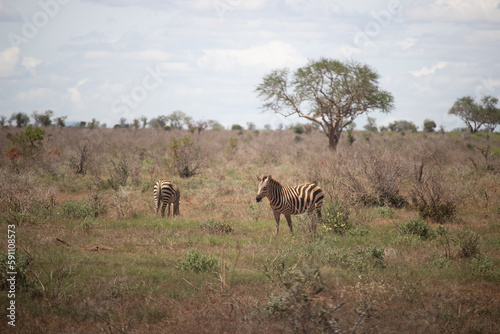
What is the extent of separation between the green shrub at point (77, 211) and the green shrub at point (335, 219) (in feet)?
21.2

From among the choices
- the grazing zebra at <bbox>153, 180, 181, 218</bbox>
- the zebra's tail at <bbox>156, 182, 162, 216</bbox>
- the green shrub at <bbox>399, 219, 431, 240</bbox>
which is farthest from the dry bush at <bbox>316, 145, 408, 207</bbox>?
the zebra's tail at <bbox>156, 182, 162, 216</bbox>

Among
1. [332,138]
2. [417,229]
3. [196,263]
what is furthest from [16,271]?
[332,138]

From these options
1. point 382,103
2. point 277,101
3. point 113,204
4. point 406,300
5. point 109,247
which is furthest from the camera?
point 277,101

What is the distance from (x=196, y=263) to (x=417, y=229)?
5743 mm

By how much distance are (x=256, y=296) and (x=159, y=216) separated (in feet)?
22.3

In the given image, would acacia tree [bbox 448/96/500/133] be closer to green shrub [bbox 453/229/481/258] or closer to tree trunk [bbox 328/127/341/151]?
tree trunk [bbox 328/127/341/151]

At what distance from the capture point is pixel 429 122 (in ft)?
209

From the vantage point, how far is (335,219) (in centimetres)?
1124

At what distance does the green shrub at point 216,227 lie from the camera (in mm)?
11234

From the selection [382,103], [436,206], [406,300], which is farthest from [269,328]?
[382,103]

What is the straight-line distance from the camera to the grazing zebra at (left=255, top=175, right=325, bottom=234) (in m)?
11.0

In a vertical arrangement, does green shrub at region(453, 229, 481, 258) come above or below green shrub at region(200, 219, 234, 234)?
above

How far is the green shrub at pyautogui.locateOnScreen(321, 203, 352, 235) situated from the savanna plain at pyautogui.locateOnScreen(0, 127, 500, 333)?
0.12 feet

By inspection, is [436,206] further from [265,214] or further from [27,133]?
[27,133]
